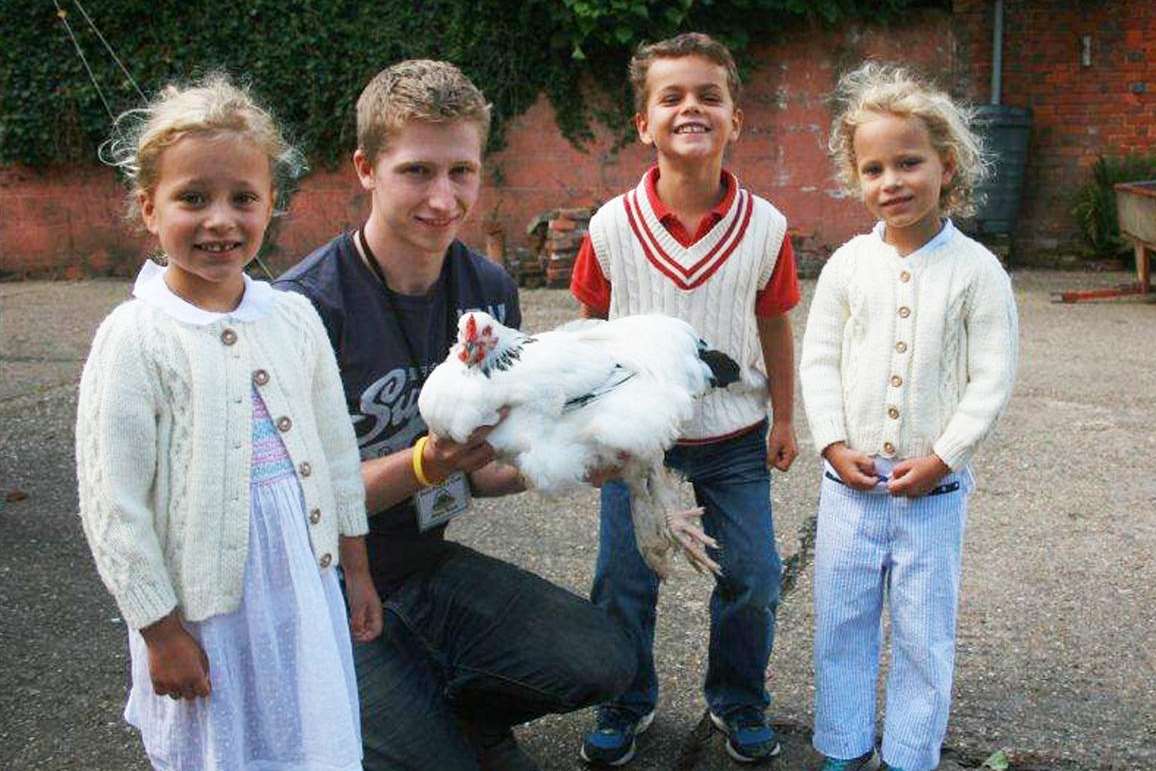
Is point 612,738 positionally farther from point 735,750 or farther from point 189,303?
point 189,303

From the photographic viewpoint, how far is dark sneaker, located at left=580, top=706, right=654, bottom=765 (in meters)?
3.01

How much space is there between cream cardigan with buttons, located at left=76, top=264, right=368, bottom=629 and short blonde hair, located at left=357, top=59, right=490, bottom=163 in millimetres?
651

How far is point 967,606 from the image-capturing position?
12.5 ft

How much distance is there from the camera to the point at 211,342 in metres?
2.11

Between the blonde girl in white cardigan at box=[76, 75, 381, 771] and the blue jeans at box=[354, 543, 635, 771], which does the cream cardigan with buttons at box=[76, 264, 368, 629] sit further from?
the blue jeans at box=[354, 543, 635, 771]

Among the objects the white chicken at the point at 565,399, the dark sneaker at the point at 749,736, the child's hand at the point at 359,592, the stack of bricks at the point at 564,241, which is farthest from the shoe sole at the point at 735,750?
the stack of bricks at the point at 564,241

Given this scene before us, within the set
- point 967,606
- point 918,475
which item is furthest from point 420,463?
point 967,606

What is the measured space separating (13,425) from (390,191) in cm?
437

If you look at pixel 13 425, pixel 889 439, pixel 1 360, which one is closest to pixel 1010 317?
pixel 889 439

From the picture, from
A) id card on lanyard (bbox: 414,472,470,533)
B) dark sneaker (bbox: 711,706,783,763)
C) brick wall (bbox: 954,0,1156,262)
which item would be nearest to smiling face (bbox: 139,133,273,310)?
id card on lanyard (bbox: 414,472,470,533)

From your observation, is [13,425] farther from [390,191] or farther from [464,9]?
[464,9]

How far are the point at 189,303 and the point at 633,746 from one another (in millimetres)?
1640

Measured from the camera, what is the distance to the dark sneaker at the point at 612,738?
3012mm

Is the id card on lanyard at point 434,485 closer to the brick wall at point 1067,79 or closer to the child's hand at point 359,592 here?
the child's hand at point 359,592
